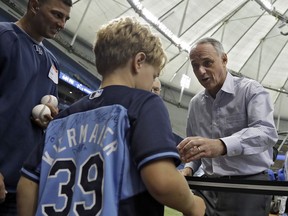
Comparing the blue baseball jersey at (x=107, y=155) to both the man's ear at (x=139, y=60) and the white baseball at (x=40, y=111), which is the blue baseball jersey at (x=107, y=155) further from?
the white baseball at (x=40, y=111)

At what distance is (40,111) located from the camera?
2055mm

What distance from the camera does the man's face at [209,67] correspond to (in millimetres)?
2699

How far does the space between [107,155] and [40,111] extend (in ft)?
3.13

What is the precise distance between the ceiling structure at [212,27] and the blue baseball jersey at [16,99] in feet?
37.8

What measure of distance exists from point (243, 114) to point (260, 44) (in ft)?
53.2

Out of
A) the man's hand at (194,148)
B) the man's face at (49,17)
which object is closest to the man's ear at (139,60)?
the man's hand at (194,148)

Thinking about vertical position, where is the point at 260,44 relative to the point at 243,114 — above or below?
above

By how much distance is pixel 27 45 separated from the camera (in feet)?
7.00

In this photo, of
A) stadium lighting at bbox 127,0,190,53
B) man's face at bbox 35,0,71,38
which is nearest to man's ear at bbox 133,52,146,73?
man's face at bbox 35,0,71,38

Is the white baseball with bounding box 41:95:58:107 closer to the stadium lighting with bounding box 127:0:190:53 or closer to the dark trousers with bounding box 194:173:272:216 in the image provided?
the dark trousers with bounding box 194:173:272:216

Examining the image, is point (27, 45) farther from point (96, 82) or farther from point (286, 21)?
point (286, 21)

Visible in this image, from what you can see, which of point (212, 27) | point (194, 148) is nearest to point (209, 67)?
point (194, 148)

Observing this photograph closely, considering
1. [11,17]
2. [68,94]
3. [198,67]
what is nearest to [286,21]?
[68,94]

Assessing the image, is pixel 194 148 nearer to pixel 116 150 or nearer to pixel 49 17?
pixel 116 150
